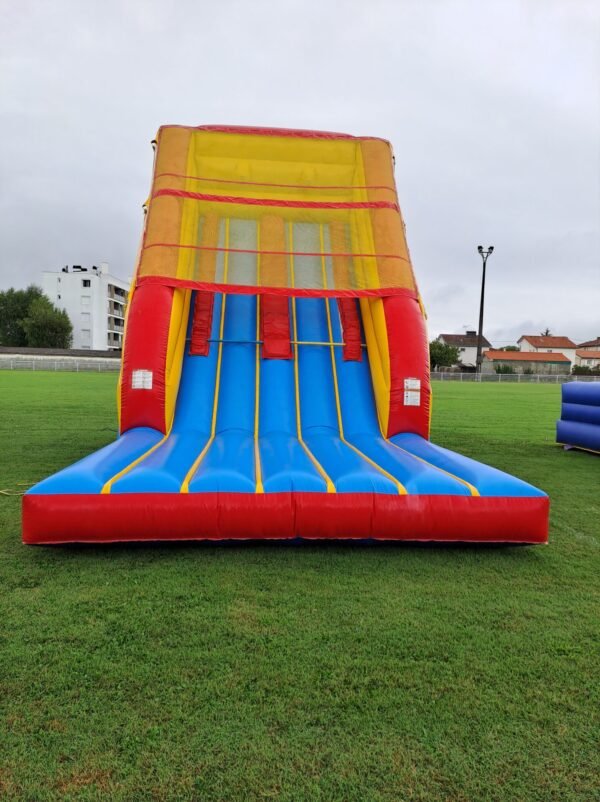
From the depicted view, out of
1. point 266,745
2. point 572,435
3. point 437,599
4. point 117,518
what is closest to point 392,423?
point 437,599

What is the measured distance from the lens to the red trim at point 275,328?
4.43 metres

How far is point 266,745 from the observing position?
53.7 inches

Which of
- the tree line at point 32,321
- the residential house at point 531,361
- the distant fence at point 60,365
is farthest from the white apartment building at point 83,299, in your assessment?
the residential house at point 531,361

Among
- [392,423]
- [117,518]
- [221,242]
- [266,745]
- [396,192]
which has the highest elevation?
[396,192]

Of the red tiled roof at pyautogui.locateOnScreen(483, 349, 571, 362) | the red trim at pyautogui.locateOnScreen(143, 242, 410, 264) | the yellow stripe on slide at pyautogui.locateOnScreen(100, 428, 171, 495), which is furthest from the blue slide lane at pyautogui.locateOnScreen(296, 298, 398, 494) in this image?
the red tiled roof at pyautogui.locateOnScreen(483, 349, 571, 362)

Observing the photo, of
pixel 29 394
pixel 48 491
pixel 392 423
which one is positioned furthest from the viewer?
pixel 29 394

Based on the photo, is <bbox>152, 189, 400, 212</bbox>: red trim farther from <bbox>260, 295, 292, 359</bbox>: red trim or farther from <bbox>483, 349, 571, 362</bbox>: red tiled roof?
<bbox>483, 349, 571, 362</bbox>: red tiled roof

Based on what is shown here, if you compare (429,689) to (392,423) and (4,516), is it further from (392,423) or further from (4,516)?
(4,516)

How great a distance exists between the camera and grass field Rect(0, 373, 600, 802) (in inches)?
50.4

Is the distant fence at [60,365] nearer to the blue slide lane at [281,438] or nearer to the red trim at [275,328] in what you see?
the red trim at [275,328]

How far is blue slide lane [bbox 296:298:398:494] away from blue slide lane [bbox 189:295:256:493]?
1.27ft

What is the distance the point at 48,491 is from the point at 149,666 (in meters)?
1.12

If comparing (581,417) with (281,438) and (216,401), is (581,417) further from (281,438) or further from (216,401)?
(216,401)

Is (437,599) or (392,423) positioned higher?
(392,423)
